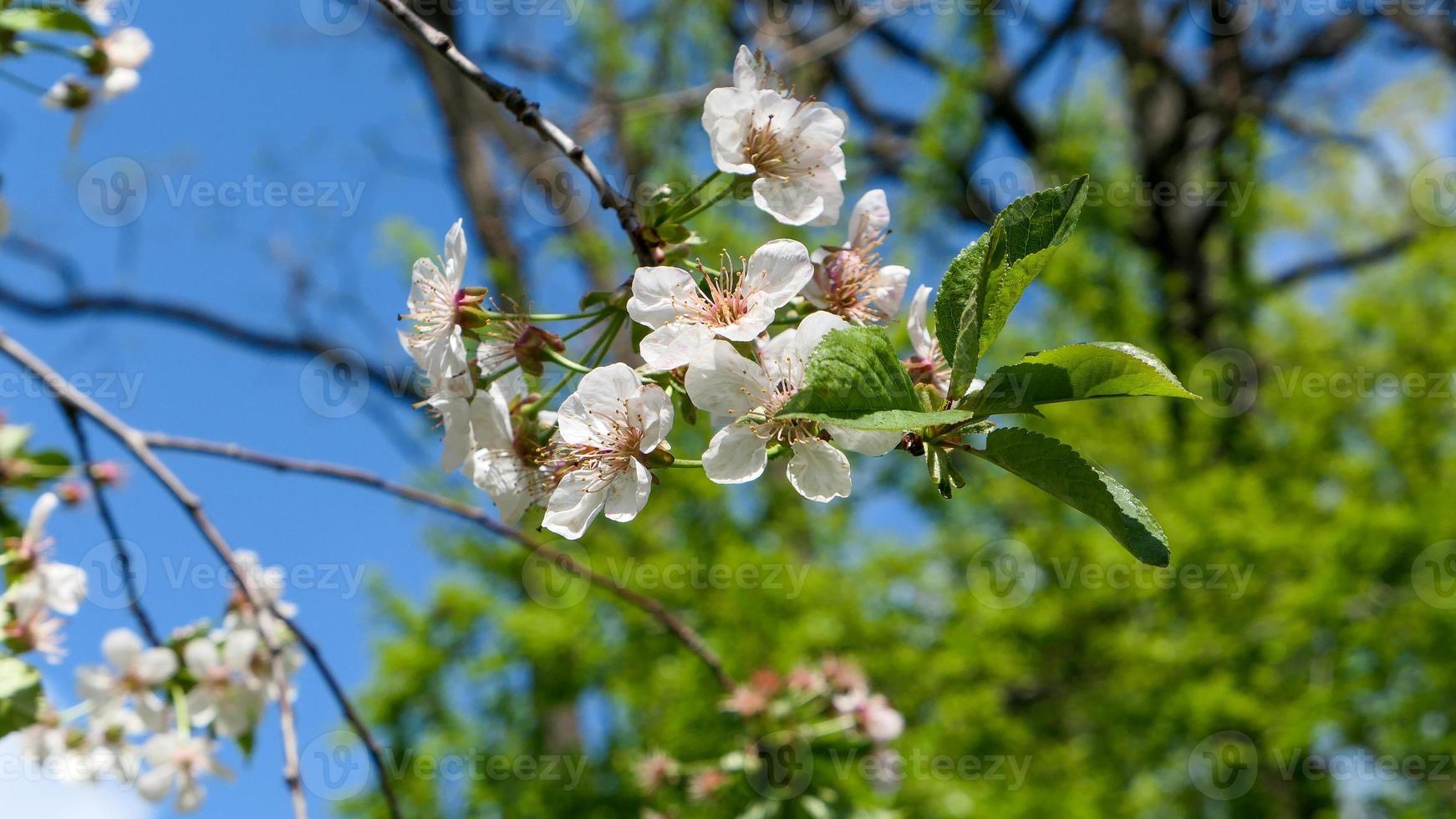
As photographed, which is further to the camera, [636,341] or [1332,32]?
[1332,32]

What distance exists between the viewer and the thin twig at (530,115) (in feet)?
2.63

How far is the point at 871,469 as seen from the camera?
504 cm

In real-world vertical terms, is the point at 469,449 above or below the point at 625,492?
above

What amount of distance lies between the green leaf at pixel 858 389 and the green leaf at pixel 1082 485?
0.07 metres

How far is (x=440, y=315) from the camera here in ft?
2.93

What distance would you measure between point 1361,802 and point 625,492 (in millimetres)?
6426

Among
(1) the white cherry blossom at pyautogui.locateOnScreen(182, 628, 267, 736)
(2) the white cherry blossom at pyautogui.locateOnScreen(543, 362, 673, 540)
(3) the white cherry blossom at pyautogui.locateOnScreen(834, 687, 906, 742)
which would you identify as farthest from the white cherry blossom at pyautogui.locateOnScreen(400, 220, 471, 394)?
(3) the white cherry blossom at pyautogui.locateOnScreen(834, 687, 906, 742)

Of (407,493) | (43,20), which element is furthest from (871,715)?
(43,20)

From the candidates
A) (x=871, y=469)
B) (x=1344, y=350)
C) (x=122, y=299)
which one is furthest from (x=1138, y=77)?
(x=122, y=299)

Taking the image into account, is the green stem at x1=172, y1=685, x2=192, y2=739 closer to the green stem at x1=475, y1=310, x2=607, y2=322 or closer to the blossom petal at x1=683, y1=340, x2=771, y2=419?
the green stem at x1=475, y1=310, x2=607, y2=322

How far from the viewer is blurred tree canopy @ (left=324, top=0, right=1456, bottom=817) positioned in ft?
11.4

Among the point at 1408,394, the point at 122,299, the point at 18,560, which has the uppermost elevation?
the point at 122,299

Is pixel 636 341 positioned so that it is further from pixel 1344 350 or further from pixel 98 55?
pixel 1344 350

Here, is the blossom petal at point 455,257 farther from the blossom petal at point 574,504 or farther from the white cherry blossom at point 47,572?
the white cherry blossom at point 47,572
